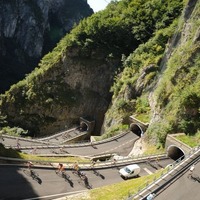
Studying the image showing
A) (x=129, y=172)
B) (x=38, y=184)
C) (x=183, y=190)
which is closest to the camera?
(x=183, y=190)

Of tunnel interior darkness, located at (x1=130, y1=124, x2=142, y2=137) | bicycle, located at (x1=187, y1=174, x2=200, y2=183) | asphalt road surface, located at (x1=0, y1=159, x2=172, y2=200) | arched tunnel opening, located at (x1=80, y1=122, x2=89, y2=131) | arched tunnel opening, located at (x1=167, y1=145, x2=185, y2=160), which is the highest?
bicycle, located at (x1=187, y1=174, x2=200, y2=183)

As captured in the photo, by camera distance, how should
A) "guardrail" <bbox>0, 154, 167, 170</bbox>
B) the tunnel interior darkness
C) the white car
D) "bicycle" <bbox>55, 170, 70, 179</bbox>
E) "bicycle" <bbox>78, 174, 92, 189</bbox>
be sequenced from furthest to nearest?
the tunnel interior darkness, the white car, "guardrail" <bbox>0, 154, 167, 170</bbox>, "bicycle" <bbox>55, 170, 70, 179</bbox>, "bicycle" <bbox>78, 174, 92, 189</bbox>

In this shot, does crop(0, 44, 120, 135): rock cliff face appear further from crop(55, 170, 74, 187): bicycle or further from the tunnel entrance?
crop(55, 170, 74, 187): bicycle

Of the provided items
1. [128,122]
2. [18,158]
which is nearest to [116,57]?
[128,122]

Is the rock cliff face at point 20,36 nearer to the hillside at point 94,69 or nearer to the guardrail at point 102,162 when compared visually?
the hillside at point 94,69

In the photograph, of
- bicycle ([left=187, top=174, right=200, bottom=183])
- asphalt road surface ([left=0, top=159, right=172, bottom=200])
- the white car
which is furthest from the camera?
the white car

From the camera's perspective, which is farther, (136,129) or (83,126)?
(83,126)

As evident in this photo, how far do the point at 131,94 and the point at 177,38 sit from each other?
14172mm

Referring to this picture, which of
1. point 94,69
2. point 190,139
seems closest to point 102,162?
point 190,139

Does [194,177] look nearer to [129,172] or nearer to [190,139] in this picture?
[129,172]

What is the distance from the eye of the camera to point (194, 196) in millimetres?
28203

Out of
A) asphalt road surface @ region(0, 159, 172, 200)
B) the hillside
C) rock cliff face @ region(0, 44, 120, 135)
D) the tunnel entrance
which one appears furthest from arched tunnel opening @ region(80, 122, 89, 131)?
asphalt road surface @ region(0, 159, 172, 200)

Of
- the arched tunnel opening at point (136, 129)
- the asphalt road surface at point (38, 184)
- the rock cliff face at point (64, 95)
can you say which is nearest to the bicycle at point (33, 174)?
the asphalt road surface at point (38, 184)

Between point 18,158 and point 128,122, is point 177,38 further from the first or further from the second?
point 18,158
